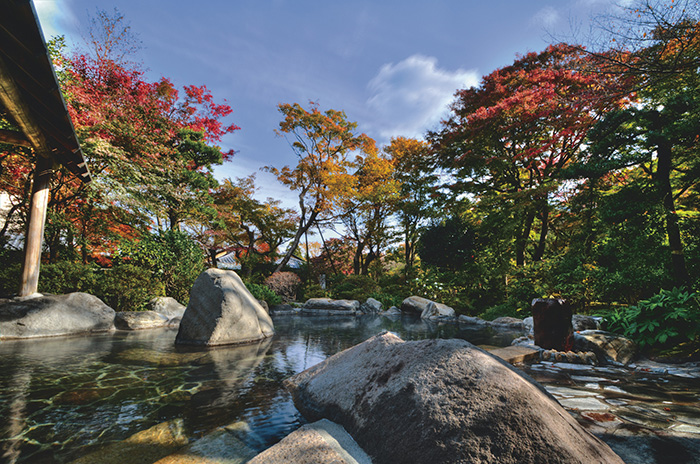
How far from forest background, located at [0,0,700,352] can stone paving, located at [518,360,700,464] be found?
1382mm

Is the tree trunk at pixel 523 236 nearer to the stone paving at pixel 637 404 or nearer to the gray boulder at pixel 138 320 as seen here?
the stone paving at pixel 637 404

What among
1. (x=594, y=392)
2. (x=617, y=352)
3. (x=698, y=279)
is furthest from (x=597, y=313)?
(x=594, y=392)

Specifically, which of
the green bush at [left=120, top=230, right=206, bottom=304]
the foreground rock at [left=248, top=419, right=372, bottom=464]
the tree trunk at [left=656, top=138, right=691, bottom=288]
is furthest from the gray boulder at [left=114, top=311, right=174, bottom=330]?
the tree trunk at [left=656, top=138, right=691, bottom=288]

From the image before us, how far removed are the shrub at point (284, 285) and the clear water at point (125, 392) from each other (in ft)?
35.4

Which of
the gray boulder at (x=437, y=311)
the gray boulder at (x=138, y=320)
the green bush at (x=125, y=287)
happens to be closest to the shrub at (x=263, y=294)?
the green bush at (x=125, y=287)

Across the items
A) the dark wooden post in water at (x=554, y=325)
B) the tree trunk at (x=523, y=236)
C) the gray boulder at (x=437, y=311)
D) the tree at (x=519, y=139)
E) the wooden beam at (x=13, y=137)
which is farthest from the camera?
the gray boulder at (x=437, y=311)

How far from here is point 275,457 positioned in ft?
4.98

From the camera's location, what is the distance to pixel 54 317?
20.2 feet

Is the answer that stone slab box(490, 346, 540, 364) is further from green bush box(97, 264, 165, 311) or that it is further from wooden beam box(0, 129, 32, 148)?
wooden beam box(0, 129, 32, 148)

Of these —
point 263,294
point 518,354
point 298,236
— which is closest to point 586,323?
point 518,354

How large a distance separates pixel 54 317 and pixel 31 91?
4553 mm

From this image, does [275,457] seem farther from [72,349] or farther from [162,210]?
[162,210]

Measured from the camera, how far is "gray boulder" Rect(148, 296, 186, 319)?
344 inches

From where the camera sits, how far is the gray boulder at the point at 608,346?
4.48 metres
